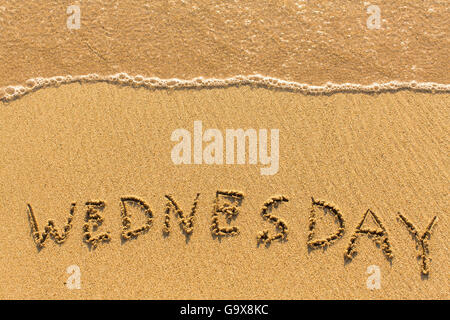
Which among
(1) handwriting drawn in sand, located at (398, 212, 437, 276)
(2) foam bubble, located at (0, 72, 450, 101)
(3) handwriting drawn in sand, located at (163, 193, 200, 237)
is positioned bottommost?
(1) handwriting drawn in sand, located at (398, 212, 437, 276)

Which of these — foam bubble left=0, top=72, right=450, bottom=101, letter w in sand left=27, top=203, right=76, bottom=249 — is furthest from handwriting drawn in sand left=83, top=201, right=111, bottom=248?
foam bubble left=0, top=72, right=450, bottom=101

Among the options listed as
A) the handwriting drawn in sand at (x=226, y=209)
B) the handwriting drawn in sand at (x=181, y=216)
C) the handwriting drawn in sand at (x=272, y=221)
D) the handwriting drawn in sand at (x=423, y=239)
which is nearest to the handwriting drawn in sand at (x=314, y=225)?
the handwriting drawn in sand at (x=272, y=221)

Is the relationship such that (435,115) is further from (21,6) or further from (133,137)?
(21,6)

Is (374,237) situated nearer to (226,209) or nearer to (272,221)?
(272,221)

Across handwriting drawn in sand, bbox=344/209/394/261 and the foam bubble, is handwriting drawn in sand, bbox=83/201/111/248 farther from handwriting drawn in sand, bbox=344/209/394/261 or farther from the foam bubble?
handwriting drawn in sand, bbox=344/209/394/261

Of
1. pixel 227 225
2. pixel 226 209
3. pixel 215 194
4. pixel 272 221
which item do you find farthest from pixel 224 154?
pixel 272 221

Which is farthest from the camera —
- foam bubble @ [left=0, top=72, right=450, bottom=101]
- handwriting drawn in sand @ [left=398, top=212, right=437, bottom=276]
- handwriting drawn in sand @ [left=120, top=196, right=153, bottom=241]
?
foam bubble @ [left=0, top=72, right=450, bottom=101]
